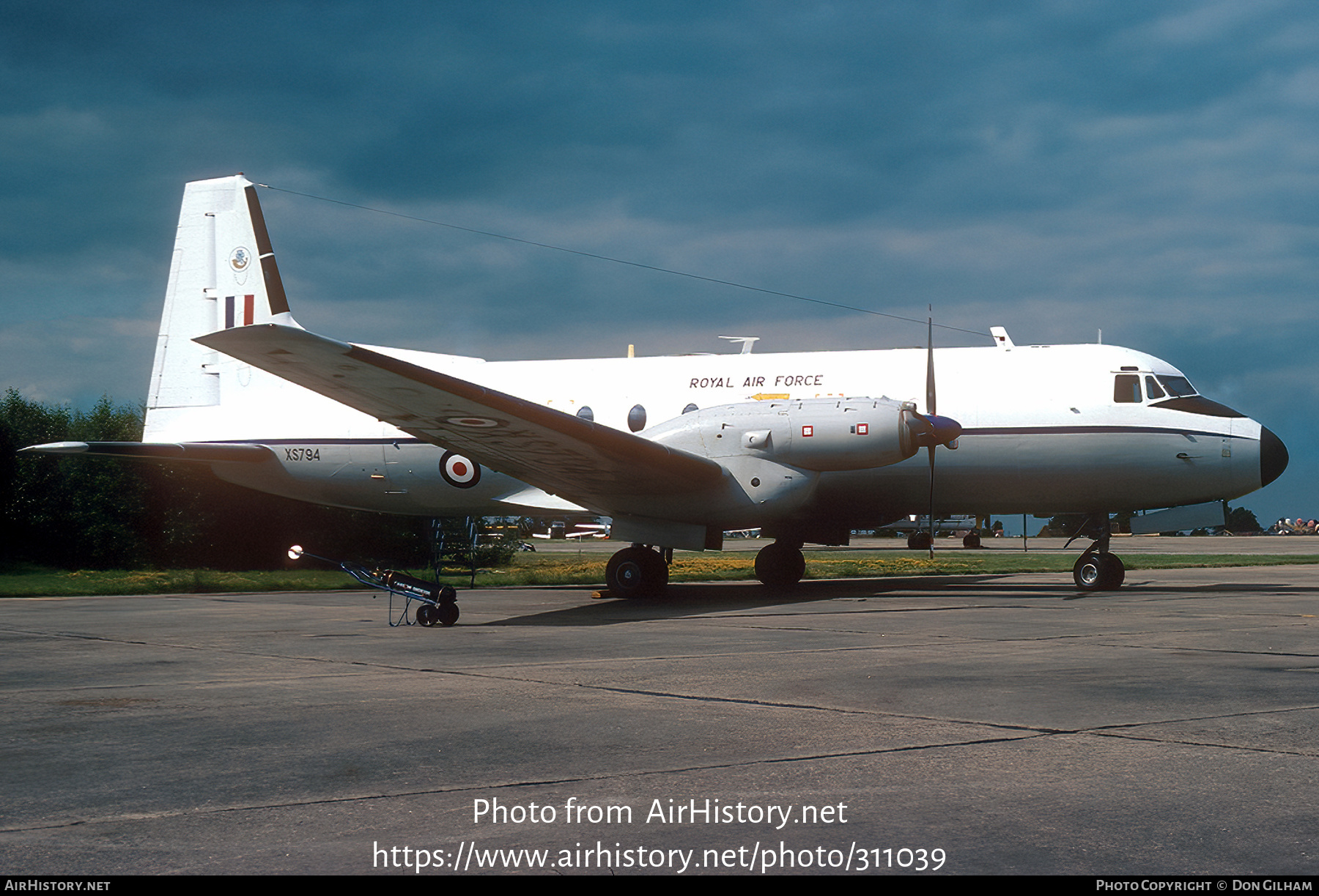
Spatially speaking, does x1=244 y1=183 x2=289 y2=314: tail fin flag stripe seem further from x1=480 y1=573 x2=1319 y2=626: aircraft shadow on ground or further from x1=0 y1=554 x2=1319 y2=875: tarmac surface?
x1=0 y1=554 x2=1319 y2=875: tarmac surface

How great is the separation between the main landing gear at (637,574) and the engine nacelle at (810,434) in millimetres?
Answer: 2022

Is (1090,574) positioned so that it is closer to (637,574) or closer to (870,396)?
(870,396)

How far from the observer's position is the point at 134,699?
7.22m

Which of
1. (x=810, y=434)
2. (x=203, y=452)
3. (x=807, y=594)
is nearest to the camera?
(x=810, y=434)

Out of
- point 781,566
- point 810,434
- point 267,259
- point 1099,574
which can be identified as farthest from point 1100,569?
point 267,259

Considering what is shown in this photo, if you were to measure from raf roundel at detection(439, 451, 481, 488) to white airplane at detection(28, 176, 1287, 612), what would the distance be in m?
0.04

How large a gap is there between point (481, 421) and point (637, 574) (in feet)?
14.9

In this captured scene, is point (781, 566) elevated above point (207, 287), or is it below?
below

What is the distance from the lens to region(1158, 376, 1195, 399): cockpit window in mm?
17750

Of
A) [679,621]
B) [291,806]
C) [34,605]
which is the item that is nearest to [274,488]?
[34,605]

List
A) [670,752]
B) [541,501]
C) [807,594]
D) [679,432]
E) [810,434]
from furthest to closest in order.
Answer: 1. [541,501]
2. [807,594]
3. [679,432]
4. [810,434]
5. [670,752]

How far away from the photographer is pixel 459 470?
65.0 feet

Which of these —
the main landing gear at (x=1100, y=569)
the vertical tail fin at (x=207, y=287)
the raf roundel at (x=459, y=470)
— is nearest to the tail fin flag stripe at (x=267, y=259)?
the vertical tail fin at (x=207, y=287)

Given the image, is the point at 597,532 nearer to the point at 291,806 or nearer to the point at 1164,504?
the point at 1164,504
